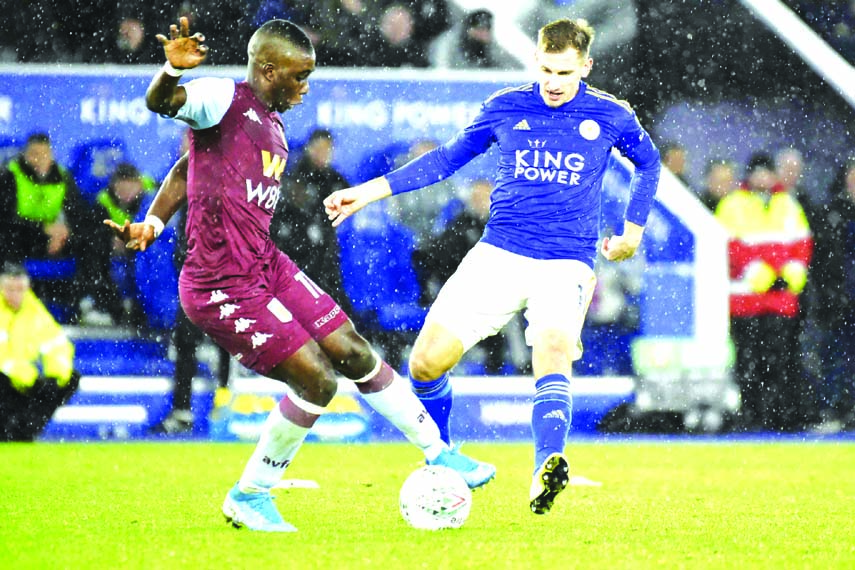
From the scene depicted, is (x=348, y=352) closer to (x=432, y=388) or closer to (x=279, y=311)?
(x=279, y=311)

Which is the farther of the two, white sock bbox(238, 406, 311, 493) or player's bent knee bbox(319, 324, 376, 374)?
player's bent knee bbox(319, 324, 376, 374)

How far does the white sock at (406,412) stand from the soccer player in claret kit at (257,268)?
13mm

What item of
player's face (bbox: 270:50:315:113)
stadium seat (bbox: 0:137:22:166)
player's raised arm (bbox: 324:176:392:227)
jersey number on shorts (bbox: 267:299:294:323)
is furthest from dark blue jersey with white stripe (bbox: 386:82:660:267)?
stadium seat (bbox: 0:137:22:166)

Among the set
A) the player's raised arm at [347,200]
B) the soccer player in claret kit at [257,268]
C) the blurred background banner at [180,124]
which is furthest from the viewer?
the blurred background banner at [180,124]

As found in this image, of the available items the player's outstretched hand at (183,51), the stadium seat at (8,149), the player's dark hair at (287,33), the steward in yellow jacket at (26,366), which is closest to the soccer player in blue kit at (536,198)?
the player's dark hair at (287,33)

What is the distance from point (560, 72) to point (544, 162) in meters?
0.45

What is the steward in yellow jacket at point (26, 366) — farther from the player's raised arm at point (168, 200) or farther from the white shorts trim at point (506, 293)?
the player's raised arm at point (168, 200)

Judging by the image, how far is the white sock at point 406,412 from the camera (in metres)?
6.04

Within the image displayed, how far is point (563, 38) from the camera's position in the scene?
6.33 m

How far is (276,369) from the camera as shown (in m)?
5.72

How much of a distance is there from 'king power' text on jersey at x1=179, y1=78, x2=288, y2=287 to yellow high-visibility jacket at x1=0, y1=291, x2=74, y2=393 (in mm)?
5283

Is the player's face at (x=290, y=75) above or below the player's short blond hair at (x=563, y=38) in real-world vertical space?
below

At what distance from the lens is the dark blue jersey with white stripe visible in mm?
6605

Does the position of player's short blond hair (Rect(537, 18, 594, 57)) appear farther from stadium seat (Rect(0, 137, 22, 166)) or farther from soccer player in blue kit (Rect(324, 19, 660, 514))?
stadium seat (Rect(0, 137, 22, 166))
